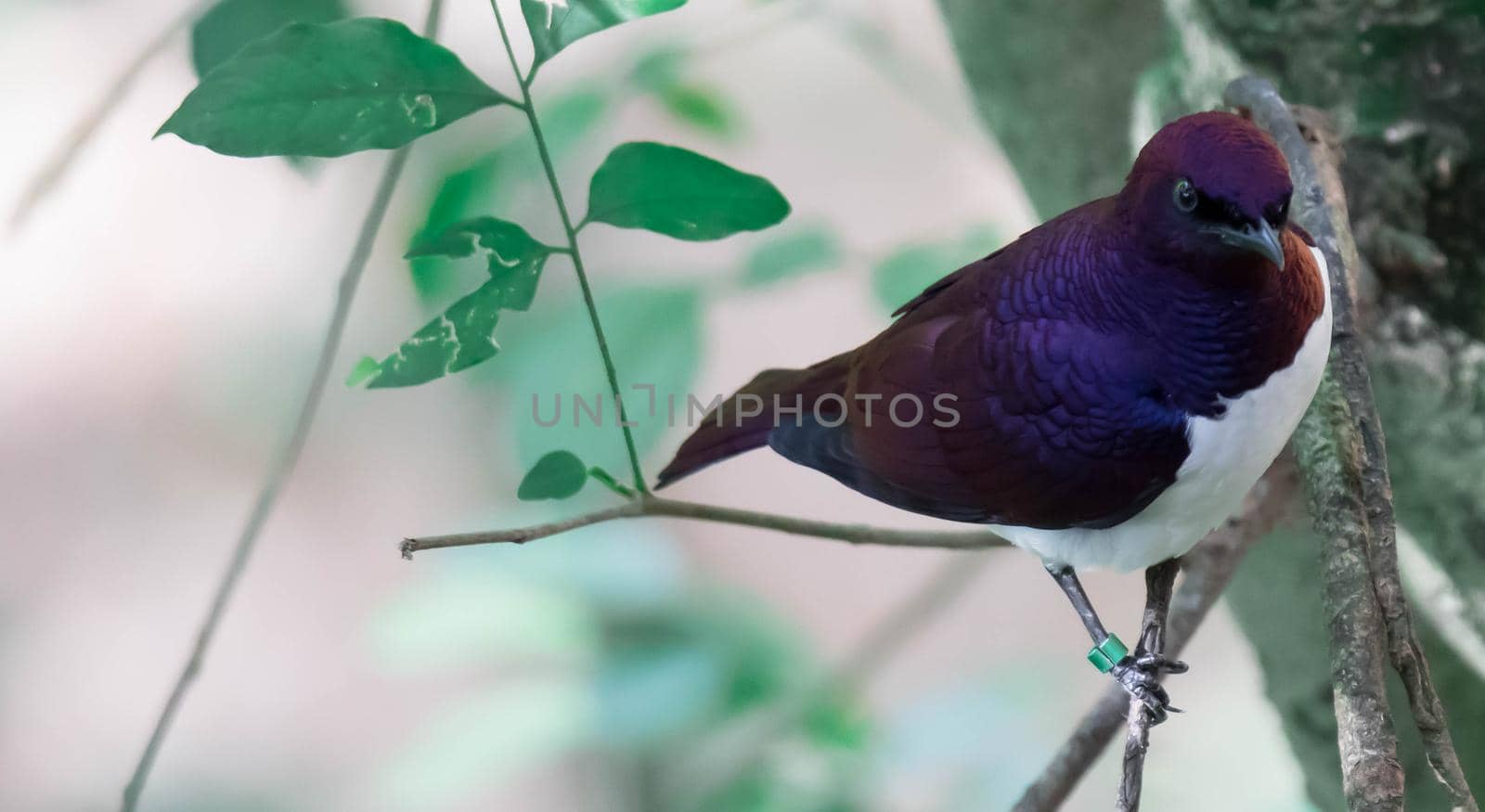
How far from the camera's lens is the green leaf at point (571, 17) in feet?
1.80

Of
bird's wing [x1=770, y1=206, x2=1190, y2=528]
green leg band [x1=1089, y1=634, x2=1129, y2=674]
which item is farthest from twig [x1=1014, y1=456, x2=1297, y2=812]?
bird's wing [x1=770, y1=206, x2=1190, y2=528]

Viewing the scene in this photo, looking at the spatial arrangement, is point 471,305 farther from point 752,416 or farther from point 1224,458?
point 1224,458

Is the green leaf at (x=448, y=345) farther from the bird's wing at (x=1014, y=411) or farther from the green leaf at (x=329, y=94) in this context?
the bird's wing at (x=1014, y=411)

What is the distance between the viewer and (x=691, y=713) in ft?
3.64

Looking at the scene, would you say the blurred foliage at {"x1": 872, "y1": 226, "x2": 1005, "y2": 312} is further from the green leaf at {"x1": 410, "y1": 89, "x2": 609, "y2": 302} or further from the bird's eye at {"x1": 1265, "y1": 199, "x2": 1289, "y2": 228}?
the bird's eye at {"x1": 1265, "y1": 199, "x2": 1289, "y2": 228}

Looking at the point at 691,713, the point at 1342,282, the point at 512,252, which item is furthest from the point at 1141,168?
the point at 691,713

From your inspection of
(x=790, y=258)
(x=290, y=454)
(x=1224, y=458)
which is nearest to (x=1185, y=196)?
(x=1224, y=458)

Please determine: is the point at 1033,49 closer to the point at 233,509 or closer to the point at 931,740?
the point at 931,740

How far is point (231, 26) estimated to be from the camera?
72 cm

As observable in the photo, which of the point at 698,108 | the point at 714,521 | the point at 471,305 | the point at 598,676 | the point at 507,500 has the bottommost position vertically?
the point at 598,676

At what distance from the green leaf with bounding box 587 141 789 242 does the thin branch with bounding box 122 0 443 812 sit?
16 cm

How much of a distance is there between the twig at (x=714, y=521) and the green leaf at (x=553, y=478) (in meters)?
0.02

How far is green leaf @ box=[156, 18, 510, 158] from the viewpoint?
19.6 inches

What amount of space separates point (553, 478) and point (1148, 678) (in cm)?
32
